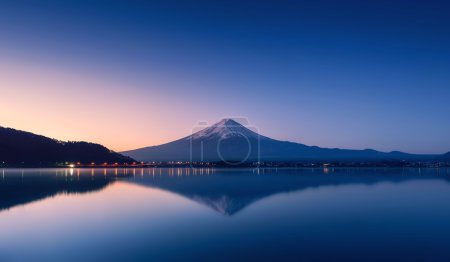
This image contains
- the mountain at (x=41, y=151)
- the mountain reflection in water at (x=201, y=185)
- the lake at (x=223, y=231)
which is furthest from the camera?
the mountain at (x=41, y=151)

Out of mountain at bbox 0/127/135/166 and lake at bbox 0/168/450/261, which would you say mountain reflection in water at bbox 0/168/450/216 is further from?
mountain at bbox 0/127/135/166

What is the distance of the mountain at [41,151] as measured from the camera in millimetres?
130250

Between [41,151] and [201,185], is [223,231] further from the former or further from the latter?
[41,151]

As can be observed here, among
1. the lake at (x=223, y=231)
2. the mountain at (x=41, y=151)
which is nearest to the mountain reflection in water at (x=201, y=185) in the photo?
the lake at (x=223, y=231)

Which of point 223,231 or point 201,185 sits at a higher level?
point 223,231

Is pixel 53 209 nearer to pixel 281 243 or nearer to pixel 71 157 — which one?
pixel 281 243

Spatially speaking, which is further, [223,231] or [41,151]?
[41,151]

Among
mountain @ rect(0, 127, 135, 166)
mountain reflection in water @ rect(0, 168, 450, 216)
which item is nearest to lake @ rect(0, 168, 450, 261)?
mountain reflection in water @ rect(0, 168, 450, 216)

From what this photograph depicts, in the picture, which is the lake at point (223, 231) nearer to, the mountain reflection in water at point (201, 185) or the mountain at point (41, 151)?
the mountain reflection in water at point (201, 185)

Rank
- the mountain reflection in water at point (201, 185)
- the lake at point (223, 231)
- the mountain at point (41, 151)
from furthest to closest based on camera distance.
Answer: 1. the mountain at point (41, 151)
2. the mountain reflection in water at point (201, 185)
3. the lake at point (223, 231)

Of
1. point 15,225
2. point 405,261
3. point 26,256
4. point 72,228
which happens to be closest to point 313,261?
point 405,261

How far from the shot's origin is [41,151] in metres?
139

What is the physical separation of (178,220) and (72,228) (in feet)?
13.8

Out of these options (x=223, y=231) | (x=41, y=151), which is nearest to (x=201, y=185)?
(x=223, y=231)
